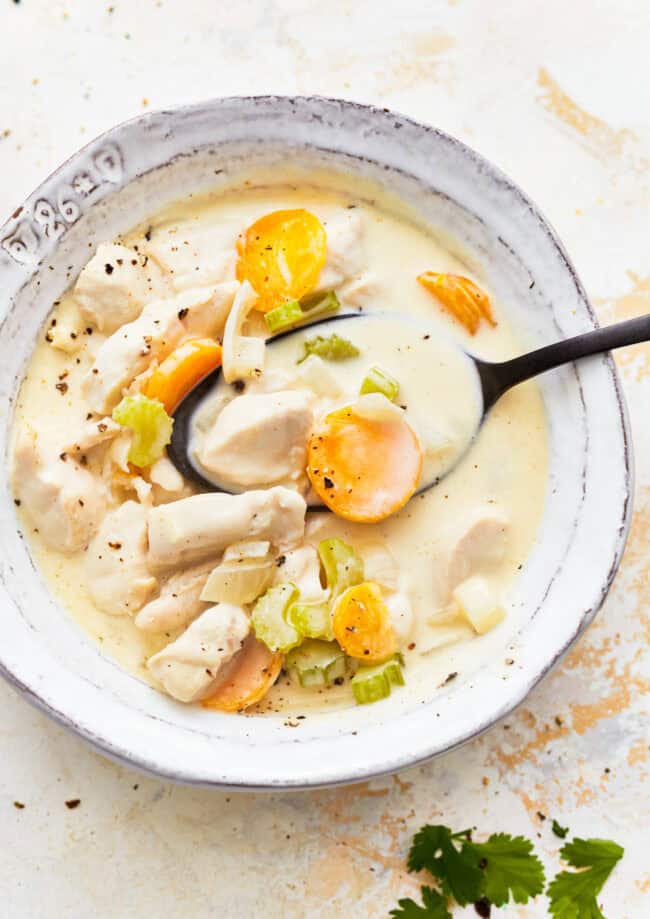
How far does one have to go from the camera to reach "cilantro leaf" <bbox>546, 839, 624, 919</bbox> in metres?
2.75

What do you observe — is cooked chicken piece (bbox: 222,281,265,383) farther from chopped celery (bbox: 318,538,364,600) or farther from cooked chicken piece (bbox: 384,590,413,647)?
cooked chicken piece (bbox: 384,590,413,647)

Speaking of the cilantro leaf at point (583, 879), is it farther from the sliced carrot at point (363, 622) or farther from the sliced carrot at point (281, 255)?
the sliced carrot at point (281, 255)

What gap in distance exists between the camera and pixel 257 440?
102 inches

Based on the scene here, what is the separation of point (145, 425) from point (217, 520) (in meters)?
0.30

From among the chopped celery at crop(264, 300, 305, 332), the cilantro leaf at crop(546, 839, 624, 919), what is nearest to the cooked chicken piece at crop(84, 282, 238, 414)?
the chopped celery at crop(264, 300, 305, 332)

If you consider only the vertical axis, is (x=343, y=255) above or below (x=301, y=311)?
above

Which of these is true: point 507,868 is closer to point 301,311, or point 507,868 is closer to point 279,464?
point 279,464

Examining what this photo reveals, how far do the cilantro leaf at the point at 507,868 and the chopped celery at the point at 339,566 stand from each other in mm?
773

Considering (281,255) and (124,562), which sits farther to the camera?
(281,255)

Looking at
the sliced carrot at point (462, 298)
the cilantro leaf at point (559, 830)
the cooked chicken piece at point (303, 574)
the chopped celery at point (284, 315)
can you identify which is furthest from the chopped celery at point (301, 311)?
the cilantro leaf at point (559, 830)

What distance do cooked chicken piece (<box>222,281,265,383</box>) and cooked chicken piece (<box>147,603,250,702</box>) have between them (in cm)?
59

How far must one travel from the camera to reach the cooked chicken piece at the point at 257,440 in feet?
8.45

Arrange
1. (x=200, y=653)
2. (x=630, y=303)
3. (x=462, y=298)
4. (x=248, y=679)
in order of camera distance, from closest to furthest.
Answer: (x=200, y=653)
(x=248, y=679)
(x=462, y=298)
(x=630, y=303)

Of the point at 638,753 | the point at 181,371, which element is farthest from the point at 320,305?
the point at 638,753
